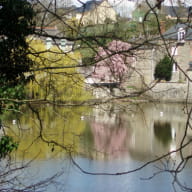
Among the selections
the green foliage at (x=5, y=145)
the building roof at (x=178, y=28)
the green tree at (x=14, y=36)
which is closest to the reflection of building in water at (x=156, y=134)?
the green foliage at (x=5, y=145)

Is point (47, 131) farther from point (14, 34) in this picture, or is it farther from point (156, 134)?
point (156, 134)

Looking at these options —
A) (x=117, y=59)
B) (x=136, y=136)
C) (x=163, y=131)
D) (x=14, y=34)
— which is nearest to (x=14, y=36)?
(x=14, y=34)

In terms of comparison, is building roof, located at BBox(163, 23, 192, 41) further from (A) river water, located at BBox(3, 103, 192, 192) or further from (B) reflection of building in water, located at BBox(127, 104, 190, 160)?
(B) reflection of building in water, located at BBox(127, 104, 190, 160)

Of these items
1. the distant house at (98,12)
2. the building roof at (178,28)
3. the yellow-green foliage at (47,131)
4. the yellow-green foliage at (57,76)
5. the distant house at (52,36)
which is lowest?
the yellow-green foliage at (47,131)

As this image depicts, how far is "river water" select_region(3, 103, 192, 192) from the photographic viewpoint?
16.4ft

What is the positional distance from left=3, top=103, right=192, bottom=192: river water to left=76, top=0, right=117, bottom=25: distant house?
143cm

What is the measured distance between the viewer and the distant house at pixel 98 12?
165 centimetres

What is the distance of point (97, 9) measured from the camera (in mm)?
1710

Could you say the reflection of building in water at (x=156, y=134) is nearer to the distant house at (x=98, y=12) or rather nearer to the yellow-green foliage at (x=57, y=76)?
the yellow-green foliage at (x=57, y=76)

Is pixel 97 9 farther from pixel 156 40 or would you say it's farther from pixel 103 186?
pixel 103 186

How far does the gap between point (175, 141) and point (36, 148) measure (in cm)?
332

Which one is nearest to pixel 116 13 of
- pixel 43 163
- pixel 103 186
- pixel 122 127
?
pixel 103 186

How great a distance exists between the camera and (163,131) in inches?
421

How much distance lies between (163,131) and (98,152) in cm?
352
